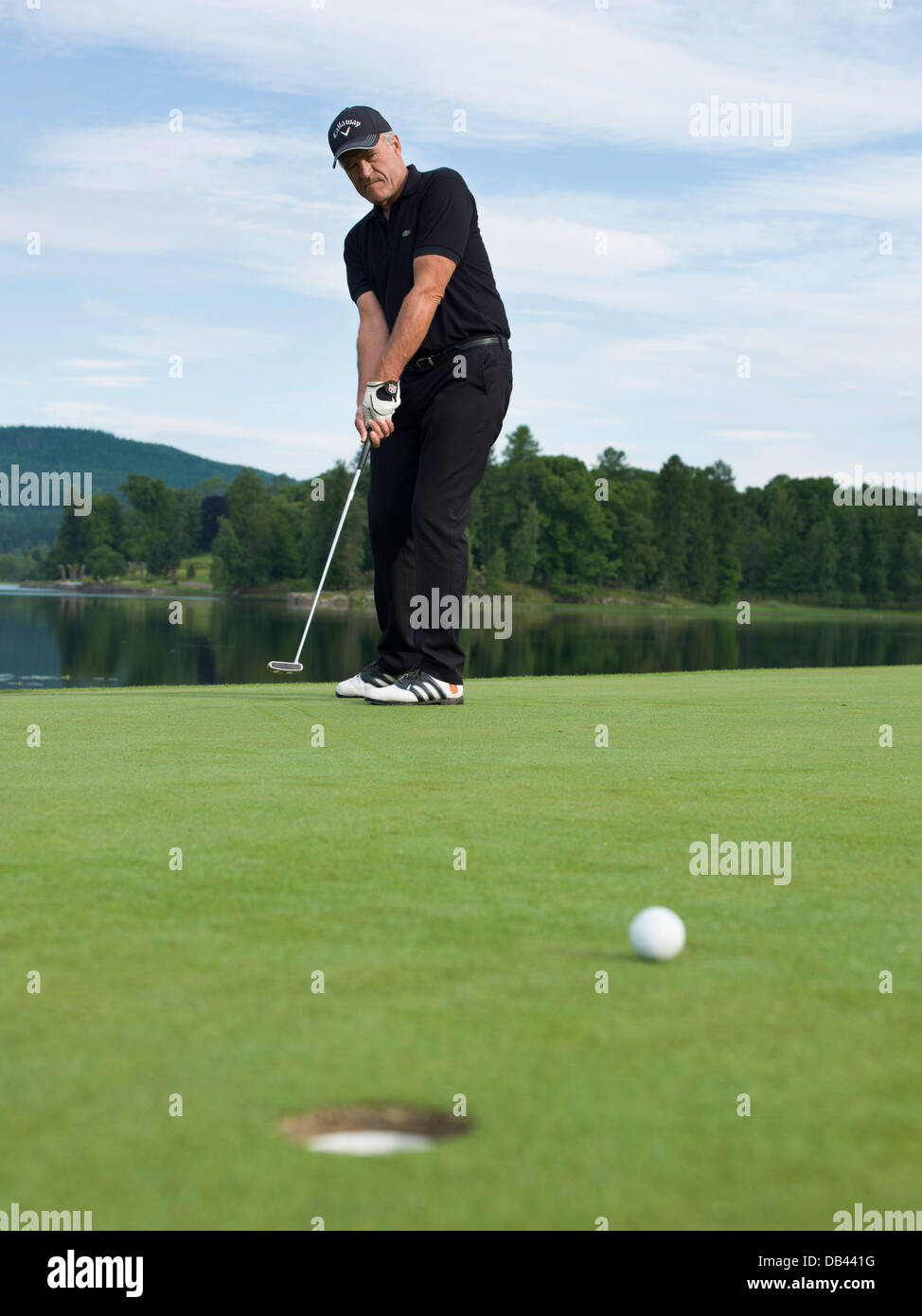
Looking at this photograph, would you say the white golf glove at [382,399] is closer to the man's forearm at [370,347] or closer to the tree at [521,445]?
the man's forearm at [370,347]

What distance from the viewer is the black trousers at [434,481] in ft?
26.1

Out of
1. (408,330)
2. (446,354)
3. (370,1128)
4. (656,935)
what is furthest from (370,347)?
(370,1128)

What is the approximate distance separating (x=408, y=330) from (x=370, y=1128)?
6427 millimetres

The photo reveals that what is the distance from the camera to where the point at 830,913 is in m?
3.03

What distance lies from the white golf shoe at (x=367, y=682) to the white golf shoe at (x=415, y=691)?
440 mm

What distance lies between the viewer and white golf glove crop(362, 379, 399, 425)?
7723mm

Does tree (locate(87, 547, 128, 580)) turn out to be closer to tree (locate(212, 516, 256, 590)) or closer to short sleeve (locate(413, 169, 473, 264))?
tree (locate(212, 516, 256, 590))

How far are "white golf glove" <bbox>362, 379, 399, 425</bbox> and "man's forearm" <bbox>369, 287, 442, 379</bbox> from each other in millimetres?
57

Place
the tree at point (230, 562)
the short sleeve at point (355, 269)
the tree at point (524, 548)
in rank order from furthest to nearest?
the tree at point (230, 562) < the tree at point (524, 548) < the short sleeve at point (355, 269)

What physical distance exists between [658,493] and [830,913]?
146m

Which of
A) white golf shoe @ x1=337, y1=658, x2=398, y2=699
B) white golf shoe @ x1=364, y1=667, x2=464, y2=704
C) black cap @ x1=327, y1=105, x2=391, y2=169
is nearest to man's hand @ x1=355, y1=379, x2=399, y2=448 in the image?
black cap @ x1=327, y1=105, x2=391, y2=169

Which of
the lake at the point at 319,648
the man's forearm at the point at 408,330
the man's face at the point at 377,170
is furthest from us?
the lake at the point at 319,648

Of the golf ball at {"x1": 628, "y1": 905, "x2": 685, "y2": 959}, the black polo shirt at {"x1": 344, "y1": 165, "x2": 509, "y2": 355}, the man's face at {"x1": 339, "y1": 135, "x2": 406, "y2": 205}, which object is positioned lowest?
the golf ball at {"x1": 628, "y1": 905, "x2": 685, "y2": 959}

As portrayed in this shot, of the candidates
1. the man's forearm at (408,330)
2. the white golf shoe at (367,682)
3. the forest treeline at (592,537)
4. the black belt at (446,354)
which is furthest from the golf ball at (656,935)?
the forest treeline at (592,537)
